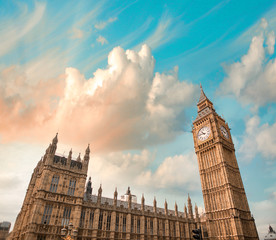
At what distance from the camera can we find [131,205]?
70188 millimetres

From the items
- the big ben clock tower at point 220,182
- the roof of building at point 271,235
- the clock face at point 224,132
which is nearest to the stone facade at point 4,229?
the big ben clock tower at point 220,182

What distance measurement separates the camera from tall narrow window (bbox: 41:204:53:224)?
152 feet

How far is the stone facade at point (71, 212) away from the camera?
4647cm

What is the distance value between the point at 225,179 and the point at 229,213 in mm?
10352

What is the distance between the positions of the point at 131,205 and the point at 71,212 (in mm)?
24744

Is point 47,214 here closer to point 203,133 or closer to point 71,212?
point 71,212

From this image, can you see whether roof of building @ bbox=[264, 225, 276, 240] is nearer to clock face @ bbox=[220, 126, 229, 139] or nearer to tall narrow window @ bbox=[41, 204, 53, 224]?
clock face @ bbox=[220, 126, 229, 139]

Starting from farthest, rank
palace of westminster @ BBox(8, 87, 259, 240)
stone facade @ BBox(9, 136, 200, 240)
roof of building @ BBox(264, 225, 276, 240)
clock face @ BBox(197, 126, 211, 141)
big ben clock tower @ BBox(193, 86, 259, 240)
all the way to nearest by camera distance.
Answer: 1. roof of building @ BBox(264, 225, 276, 240)
2. clock face @ BBox(197, 126, 211, 141)
3. big ben clock tower @ BBox(193, 86, 259, 240)
4. palace of westminster @ BBox(8, 87, 259, 240)
5. stone facade @ BBox(9, 136, 200, 240)

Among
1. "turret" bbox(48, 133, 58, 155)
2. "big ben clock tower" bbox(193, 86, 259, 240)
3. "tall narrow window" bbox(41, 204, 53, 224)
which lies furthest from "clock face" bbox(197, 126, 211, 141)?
"tall narrow window" bbox(41, 204, 53, 224)

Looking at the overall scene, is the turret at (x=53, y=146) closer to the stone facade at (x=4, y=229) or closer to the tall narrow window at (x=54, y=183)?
the tall narrow window at (x=54, y=183)

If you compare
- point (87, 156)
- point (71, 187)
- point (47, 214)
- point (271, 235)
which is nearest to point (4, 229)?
point (71, 187)

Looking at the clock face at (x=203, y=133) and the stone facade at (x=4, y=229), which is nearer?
the clock face at (x=203, y=133)

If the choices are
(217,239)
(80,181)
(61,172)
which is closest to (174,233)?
(217,239)

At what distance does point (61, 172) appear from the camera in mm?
53375
